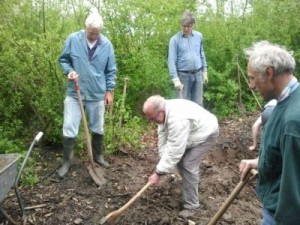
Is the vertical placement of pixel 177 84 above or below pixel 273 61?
below

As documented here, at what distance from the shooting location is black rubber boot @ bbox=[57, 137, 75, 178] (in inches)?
203

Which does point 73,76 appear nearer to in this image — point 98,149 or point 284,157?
point 98,149

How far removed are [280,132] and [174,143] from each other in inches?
74.7

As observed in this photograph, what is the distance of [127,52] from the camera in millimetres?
8195

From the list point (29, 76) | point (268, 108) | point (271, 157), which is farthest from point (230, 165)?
point (271, 157)

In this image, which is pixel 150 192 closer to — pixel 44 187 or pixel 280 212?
pixel 44 187

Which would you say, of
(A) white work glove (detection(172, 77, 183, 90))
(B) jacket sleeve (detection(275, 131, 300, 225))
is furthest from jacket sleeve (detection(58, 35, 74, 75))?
(B) jacket sleeve (detection(275, 131, 300, 225))

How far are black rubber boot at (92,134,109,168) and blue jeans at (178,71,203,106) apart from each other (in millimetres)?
2094

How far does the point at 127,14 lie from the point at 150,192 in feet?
14.1

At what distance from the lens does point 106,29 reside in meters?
7.88

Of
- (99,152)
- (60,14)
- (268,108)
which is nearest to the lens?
(268,108)

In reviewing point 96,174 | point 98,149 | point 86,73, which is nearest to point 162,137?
point 96,174

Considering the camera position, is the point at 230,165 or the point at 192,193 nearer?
the point at 192,193

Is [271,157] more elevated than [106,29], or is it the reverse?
[106,29]
